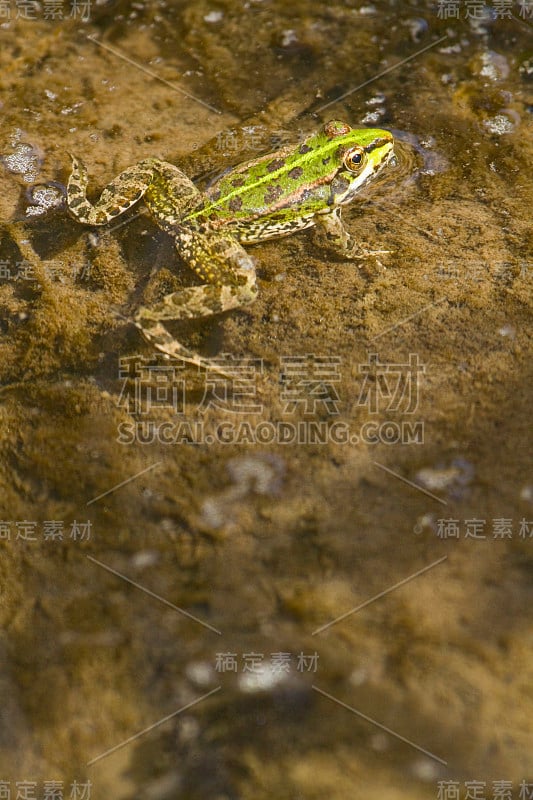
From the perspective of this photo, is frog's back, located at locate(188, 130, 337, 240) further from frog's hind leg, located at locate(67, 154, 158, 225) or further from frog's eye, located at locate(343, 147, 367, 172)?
frog's hind leg, located at locate(67, 154, 158, 225)

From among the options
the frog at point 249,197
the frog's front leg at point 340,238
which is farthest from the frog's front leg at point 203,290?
the frog's front leg at point 340,238

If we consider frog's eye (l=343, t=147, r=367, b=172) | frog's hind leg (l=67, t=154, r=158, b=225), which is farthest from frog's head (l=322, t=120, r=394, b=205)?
frog's hind leg (l=67, t=154, r=158, b=225)

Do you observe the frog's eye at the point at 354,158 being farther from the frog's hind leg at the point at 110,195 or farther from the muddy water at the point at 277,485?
the frog's hind leg at the point at 110,195

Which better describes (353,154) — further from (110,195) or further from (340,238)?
(110,195)

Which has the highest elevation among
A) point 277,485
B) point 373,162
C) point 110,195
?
point 373,162

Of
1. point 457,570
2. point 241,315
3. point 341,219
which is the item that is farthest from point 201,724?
point 341,219

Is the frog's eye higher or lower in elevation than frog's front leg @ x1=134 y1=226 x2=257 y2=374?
higher

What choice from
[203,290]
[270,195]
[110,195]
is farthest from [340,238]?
[110,195]
